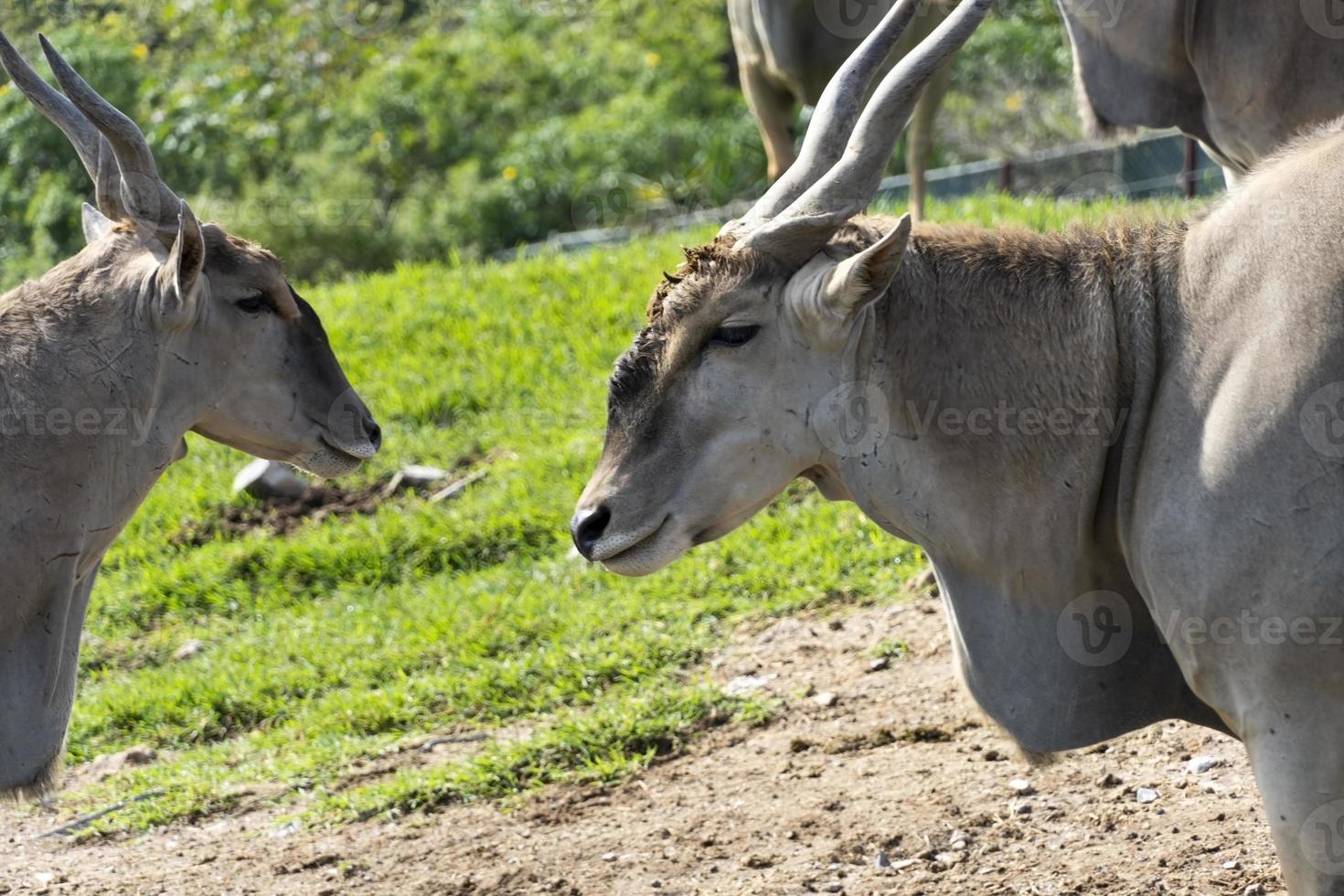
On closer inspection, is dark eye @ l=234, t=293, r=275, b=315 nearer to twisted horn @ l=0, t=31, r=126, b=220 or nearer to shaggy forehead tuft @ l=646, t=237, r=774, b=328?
twisted horn @ l=0, t=31, r=126, b=220

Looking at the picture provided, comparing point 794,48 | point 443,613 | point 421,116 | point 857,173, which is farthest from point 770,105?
point 421,116

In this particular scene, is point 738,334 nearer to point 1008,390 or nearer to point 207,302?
point 1008,390

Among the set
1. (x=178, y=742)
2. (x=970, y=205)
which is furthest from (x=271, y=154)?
(x=178, y=742)

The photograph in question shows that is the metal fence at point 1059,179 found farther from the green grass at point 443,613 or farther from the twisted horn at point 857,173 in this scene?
the twisted horn at point 857,173

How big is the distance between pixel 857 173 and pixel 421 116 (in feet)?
47.1

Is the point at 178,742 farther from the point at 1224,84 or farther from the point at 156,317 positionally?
the point at 1224,84

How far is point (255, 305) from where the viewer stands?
175 inches

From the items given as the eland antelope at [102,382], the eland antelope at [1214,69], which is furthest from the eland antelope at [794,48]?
the eland antelope at [102,382]

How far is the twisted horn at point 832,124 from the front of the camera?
3.77 metres

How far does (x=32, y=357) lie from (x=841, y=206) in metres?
2.04

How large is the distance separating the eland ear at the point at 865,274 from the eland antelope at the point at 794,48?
4208 mm

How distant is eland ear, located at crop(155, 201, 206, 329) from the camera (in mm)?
4102

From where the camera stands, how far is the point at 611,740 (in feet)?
18.9

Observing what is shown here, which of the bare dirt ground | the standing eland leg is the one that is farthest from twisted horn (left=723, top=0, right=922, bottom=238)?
the standing eland leg
